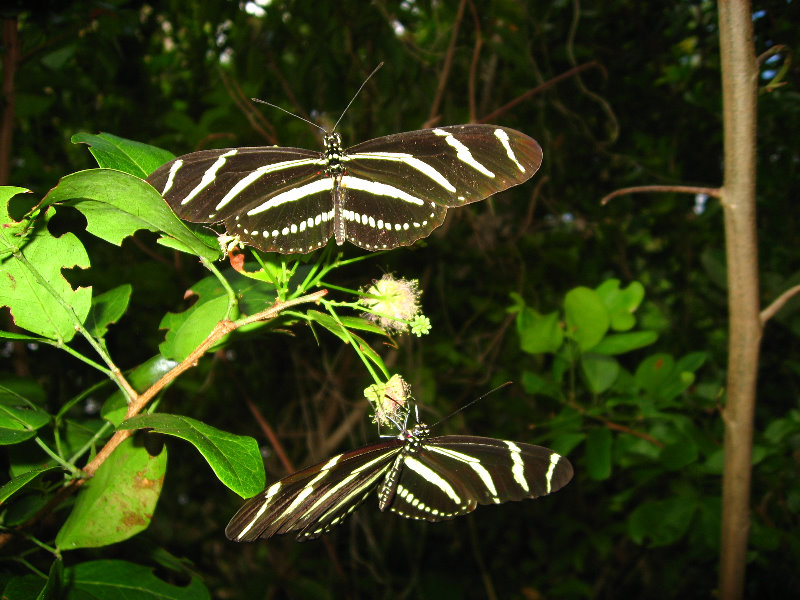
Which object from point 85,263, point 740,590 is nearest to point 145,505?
point 85,263

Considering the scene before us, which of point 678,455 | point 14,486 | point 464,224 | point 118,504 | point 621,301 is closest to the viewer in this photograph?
point 14,486

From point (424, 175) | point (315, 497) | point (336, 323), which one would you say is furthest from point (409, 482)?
point (424, 175)

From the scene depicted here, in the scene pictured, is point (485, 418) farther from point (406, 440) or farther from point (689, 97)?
point (406, 440)

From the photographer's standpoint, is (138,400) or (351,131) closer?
(138,400)

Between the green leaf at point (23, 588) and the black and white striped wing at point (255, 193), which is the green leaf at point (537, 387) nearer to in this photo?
the black and white striped wing at point (255, 193)

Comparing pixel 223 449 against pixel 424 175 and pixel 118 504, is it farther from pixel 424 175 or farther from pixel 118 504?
pixel 424 175

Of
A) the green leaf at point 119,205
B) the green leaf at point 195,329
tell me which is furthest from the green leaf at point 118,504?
the green leaf at point 119,205
